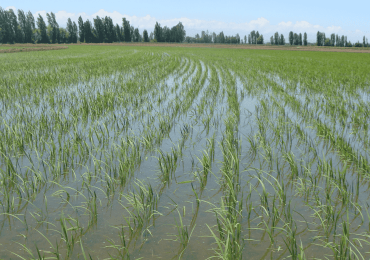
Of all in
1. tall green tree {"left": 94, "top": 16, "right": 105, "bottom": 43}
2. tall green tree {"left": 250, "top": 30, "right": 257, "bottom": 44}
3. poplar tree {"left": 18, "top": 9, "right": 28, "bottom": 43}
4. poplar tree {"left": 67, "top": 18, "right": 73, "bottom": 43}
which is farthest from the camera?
tall green tree {"left": 250, "top": 30, "right": 257, "bottom": 44}

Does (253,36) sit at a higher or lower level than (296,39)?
higher

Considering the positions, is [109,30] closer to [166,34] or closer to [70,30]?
[70,30]

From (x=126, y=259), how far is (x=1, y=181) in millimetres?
1784

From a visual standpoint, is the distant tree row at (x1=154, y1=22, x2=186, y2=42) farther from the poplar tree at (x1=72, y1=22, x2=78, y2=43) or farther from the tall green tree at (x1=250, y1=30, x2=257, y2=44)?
the tall green tree at (x1=250, y1=30, x2=257, y2=44)

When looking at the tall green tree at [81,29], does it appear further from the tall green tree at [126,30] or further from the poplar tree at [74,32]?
the tall green tree at [126,30]

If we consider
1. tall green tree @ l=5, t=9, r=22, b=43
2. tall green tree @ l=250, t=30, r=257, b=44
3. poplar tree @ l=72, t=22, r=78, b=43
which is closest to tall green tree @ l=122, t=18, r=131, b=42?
poplar tree @ l=72, t=22, r=78, b=43

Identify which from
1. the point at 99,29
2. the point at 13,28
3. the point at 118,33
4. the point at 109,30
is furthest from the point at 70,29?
the point at 13,28

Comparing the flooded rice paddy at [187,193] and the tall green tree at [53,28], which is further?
the tall green tree at [53,28]

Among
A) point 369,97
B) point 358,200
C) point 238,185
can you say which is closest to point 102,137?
point 238,185

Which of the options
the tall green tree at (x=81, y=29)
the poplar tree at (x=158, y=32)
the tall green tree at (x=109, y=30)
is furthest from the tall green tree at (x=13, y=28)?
the poplar tree at (x=158, y=32)

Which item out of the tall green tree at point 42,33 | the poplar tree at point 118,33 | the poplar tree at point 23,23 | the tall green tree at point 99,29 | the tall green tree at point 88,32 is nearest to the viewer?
the poplar tree at point 23,23

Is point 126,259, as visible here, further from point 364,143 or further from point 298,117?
point 298,117

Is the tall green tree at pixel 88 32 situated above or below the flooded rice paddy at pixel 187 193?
above

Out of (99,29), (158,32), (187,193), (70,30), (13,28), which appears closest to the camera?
(187,193)
